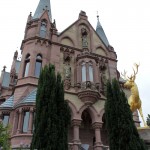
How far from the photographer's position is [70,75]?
24609mm

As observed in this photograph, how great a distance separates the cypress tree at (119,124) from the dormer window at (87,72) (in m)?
8.13

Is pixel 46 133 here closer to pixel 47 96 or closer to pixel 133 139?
pixel 47 96

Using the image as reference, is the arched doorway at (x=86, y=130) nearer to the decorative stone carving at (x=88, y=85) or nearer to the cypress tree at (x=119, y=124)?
the decorative stone carving at (x=88, y=85)

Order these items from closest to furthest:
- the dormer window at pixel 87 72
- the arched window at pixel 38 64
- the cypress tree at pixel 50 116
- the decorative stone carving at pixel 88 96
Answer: the cypress tree at pixel 50 116 < the decorative stone carving at pixel 88 96 < the dormer window at pixel 87 72 < the arched window at pixel 38 64

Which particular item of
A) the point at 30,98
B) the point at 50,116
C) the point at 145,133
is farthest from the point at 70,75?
the point at 50,116

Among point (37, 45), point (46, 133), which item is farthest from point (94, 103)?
point (46, 133)

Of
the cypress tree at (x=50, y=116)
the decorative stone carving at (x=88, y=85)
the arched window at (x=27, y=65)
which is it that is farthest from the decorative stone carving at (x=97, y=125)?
the cypress tree at (x=50, y=116)

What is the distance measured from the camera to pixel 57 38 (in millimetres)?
26438

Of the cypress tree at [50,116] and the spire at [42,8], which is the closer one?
the cypress tree at [50,116]

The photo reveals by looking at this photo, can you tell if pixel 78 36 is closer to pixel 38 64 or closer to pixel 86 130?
pixel 38 64

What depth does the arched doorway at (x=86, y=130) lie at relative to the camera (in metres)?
21.8

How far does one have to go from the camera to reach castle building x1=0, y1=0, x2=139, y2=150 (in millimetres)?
20266

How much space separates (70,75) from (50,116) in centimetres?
1141

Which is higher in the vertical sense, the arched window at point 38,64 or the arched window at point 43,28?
the arched window at point 43,28
